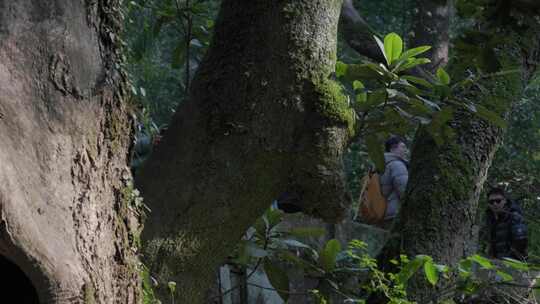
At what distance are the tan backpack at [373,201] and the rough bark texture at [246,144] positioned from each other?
12.5ft

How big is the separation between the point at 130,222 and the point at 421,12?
23.8ft

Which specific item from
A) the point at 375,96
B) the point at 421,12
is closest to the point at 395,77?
the point at 375,96

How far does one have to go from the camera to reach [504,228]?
27.1 ft

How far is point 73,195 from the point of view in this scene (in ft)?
8.52

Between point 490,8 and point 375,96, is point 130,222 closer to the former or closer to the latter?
point 375,96

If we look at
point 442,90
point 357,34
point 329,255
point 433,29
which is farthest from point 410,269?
point 433,29

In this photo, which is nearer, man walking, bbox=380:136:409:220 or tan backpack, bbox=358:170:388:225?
man walking, bbox=380:136:409:220

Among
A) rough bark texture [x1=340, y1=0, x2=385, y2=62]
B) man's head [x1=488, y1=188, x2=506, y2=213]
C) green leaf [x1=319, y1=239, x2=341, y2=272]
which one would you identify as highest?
rough bark texture [x1=340, y1=0, x2=385, y2=62]

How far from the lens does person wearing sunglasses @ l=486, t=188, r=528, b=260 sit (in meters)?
8.12

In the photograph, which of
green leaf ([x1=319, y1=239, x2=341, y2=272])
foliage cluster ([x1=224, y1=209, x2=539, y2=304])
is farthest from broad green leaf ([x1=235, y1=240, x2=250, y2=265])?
green leaf ([x1=319, y1=239, x2=341, y2=272])

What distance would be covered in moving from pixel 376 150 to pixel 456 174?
31.1 inches

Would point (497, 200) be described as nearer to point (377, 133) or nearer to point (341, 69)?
point (377, 133)

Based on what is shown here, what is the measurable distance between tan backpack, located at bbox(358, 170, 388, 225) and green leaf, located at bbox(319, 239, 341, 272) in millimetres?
2630

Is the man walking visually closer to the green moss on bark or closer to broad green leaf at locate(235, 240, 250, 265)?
broad green leaf at locate(235, 240, 250, 265)
